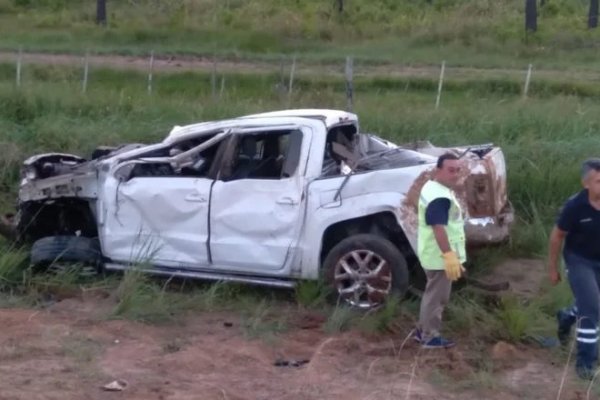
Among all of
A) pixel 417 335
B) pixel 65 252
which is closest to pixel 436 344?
pixel 417 335

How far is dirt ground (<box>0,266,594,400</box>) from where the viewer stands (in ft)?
24.4

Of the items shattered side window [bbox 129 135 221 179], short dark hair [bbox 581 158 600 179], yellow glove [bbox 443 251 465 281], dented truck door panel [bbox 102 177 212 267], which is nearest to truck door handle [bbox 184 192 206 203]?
dented truck door panel [bbox 102 177 212 267]

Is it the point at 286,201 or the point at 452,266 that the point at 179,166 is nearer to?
the point at 286,201

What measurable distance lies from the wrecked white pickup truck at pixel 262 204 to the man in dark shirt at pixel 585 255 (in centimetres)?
162

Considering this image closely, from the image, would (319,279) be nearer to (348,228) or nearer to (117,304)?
(348,228)

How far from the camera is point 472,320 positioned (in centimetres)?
891

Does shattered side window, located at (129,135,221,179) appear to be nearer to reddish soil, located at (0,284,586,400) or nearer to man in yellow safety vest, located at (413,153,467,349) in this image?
reddish soil, located at (0,284,586,400)

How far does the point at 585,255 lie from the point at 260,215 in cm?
282

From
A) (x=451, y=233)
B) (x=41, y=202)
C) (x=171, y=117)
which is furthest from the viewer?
(x=171, y=117)

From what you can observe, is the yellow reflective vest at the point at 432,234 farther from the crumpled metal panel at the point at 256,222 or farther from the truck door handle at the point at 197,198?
the truck door handle at the point at 197,198

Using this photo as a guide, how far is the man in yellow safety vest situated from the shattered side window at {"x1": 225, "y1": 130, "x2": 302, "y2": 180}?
1.71 meters

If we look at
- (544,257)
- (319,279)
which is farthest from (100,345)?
(544,257)

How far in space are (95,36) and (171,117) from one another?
2162cm

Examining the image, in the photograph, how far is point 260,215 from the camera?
9.62m
